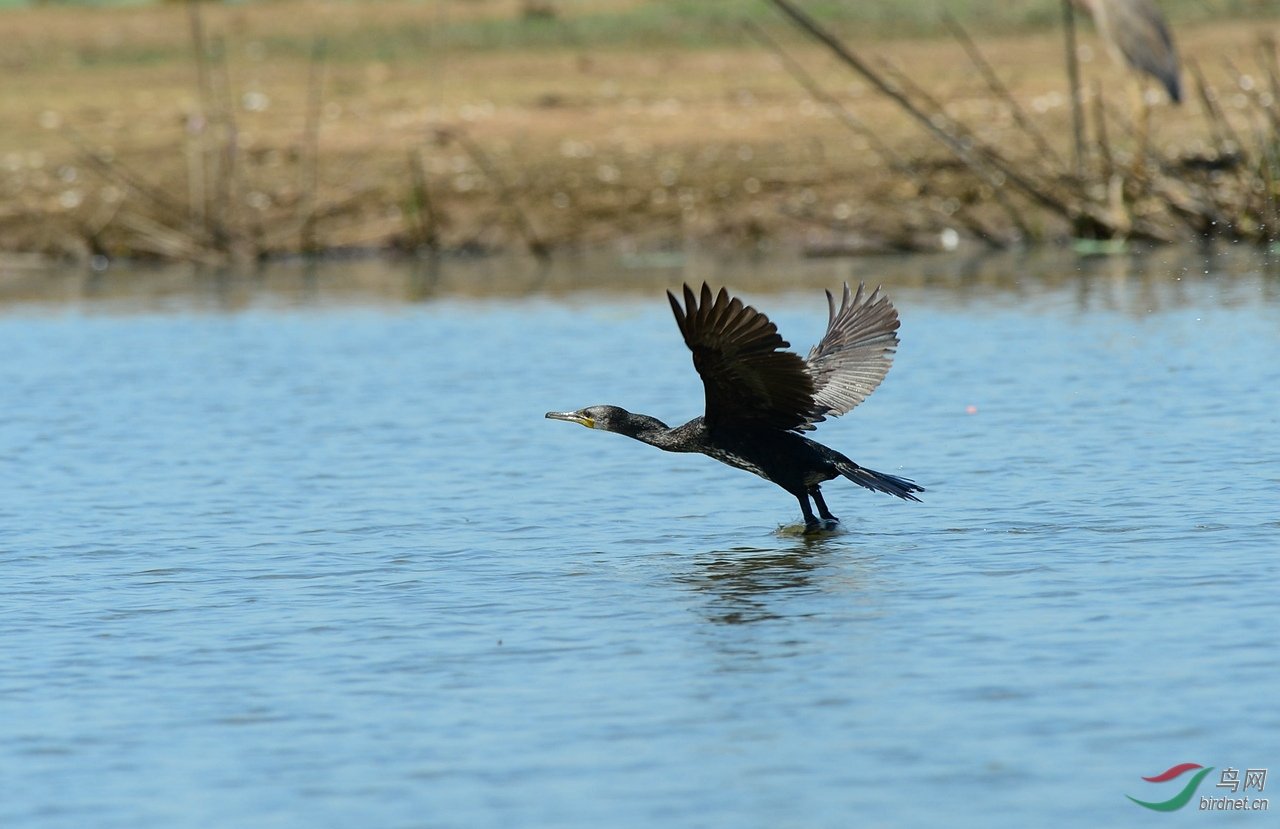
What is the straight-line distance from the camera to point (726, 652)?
6066mm

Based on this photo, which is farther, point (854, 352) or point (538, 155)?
point (538, 155)

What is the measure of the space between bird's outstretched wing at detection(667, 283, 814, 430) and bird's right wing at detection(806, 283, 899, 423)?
16.8 inches

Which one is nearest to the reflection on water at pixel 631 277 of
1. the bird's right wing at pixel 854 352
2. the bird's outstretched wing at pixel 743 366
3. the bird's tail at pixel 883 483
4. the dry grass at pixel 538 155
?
the dry grass at pixel 538 155

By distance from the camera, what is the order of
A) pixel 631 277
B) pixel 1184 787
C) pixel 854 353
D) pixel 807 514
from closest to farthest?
pixel 1184 787 → pixel 807 514 → pixel 854 353 → pixel 631 277

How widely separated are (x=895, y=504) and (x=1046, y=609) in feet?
7.85

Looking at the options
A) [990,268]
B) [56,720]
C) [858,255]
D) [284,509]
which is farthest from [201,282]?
[56,720]

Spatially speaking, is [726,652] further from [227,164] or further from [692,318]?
[227,164]

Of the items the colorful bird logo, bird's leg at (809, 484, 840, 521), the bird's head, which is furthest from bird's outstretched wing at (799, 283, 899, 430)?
the colorful bird logo

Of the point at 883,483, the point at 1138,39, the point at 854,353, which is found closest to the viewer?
the point at 883,483

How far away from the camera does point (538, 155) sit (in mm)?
21281

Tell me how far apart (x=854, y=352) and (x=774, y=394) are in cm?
94

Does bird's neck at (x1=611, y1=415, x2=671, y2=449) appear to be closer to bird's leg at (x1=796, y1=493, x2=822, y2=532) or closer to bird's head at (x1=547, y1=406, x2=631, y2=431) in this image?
bird's head at (x1=547, y1=406, x2=631, y2=431)

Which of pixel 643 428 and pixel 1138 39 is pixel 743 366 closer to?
pixel 643 428

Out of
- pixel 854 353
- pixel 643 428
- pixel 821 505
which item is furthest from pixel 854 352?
pixel 643 428
